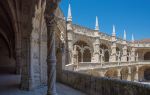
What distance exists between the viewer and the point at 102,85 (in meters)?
7.41

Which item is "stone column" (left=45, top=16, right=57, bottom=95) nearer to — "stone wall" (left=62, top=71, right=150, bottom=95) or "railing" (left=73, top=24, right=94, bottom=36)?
"stone wall" (left=62, top=71, right=150, bottom=95)

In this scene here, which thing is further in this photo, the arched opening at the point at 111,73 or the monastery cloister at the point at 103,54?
the arched opening at the point at 111,73

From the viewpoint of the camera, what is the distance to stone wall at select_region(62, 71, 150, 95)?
571cm

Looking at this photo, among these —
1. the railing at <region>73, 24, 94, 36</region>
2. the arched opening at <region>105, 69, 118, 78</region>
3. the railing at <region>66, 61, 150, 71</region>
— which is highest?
the railing at <region>73, 24, 94, 36</region>

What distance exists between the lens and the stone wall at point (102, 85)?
571 centimetres

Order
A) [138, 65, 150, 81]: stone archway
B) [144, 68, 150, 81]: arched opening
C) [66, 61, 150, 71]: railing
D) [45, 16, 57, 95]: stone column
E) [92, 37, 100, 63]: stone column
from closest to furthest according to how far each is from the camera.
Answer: [45, 16, 57, 95]: stone column
[66, 61, 150, 71]: railing
[92, 37, 100, 63]: stone column
[138, 65, 150, 81]: stone archway
[144, 68, 150, 81]: arched opening

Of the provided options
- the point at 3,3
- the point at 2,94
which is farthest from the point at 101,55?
the point at 2,94

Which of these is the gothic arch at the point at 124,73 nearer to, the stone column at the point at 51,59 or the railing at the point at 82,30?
the railing at the point at 82,30

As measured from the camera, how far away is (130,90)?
5.95m

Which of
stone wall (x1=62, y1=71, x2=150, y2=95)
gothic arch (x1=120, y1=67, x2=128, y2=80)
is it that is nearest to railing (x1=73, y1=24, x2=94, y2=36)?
gothic arch (x1=120, y1=67, x2=128, y2=80)

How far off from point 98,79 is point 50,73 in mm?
2580

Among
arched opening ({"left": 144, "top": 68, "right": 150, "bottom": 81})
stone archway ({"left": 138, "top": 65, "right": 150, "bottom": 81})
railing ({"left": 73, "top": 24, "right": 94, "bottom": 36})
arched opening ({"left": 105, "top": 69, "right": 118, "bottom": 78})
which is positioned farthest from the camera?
arched opening ({"left": 144, "top": 68, "right": 150, "bottom": 81})

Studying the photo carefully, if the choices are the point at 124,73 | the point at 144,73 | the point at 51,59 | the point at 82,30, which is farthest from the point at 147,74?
the point at 51,59

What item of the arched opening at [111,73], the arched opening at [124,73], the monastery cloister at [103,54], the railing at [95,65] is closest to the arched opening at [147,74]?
the monastery cloister at [103,54]
